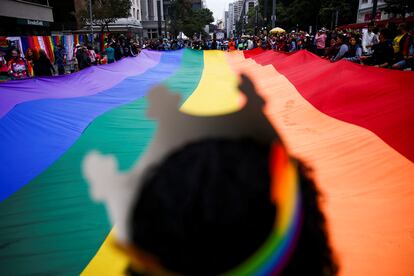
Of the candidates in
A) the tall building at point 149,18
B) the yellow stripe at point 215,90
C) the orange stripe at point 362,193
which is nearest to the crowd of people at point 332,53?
the orange stripe at point 362,193

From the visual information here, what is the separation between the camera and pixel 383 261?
2152mm

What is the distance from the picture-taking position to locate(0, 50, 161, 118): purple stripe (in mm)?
4666

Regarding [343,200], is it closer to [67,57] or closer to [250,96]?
[250,96]

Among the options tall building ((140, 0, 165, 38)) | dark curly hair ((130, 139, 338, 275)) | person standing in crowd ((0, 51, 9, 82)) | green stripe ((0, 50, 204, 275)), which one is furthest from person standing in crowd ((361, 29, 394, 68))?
tall building ((140, 0, 165, 38))

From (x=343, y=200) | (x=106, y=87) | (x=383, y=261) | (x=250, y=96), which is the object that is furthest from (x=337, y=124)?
(x=106, y=87)

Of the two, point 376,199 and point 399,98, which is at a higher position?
point 399,98

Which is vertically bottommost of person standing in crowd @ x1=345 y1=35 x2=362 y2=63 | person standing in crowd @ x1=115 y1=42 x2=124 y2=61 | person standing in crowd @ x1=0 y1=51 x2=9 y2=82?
person standing in crowd @ x1=0 y1=51 x2=9 y2=82

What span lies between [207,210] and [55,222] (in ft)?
8.15

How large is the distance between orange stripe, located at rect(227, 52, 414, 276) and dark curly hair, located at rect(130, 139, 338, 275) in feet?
3.05

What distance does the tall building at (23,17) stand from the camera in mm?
17161

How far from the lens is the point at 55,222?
2.71m

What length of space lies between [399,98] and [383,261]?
6.75ft

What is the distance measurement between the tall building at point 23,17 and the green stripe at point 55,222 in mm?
16221

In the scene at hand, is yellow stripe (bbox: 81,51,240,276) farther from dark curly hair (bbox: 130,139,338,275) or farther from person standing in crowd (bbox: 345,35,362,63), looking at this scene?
person standing in crowd (bbox: 345,35,362,63)
